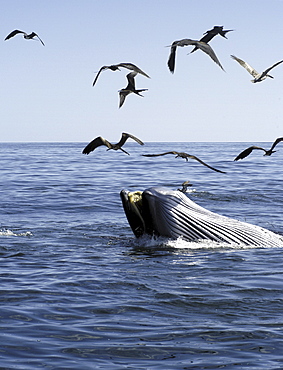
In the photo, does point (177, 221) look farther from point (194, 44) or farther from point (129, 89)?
point (194, 44)

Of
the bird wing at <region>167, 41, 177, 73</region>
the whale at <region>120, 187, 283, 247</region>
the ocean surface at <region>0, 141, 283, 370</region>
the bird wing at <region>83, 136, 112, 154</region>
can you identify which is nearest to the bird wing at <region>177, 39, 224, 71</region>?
the bird wing at <region>167, 41, 177, 73</region>

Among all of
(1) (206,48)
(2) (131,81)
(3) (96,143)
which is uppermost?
(1) (206,48)

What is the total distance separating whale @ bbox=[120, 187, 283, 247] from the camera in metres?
11.5

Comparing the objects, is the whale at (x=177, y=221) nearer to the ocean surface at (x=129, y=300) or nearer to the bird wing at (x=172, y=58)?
the ocean surface at (x=129, y=300)

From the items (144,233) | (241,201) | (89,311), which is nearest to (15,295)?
(89,311)

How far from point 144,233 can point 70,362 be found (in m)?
5.42

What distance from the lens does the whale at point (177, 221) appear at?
1149cm

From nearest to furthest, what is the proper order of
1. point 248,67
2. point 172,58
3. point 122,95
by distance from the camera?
point 172,58, point 122,95, point 248,67

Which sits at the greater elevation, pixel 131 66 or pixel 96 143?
pixel 131 66

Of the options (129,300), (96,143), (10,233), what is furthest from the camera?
(10,233)

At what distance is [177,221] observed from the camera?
11.7m

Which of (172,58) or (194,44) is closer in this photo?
(194,44)

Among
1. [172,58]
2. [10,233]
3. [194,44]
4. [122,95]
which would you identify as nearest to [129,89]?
[122,95]

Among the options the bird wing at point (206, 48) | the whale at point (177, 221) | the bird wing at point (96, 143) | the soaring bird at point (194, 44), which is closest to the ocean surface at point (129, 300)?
the whale at point (177, 221)
